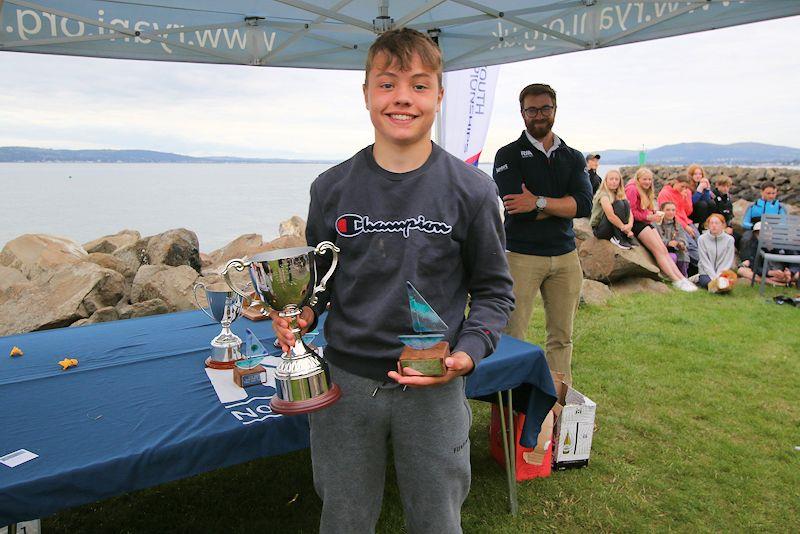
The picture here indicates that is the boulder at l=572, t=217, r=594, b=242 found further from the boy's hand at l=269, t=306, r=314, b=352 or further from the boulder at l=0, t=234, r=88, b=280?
the boy's hand at l=269, t=306, r=314, b=352

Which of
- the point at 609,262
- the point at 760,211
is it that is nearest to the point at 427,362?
the point at 609,262

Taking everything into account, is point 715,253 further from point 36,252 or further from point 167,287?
point 36,252

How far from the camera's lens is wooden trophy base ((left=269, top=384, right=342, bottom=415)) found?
4.34 ft

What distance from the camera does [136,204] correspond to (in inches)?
549

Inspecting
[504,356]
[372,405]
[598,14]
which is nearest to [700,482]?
[504,356]

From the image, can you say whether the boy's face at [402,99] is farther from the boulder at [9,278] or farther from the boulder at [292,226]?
the boulder at [292,226]

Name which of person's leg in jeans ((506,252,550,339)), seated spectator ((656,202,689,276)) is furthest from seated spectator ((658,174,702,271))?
person's leg in jeans ((506,252,550,339))

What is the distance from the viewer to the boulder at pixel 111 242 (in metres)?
7.83

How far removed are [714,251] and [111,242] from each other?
8.80 meters

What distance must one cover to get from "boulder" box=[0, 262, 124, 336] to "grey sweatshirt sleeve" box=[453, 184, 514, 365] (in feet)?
14.0

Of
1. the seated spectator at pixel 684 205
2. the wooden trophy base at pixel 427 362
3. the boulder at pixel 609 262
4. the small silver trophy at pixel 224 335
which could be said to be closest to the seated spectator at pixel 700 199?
the seated spectator at pixel 684 205

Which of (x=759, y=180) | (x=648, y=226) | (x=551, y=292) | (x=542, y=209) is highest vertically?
(x=542, y=209)

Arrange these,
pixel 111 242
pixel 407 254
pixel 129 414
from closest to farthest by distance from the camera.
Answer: pixel 407 254
pixel 129 414
pixel 111 242

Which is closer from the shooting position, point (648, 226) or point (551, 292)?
point (551, 292)
